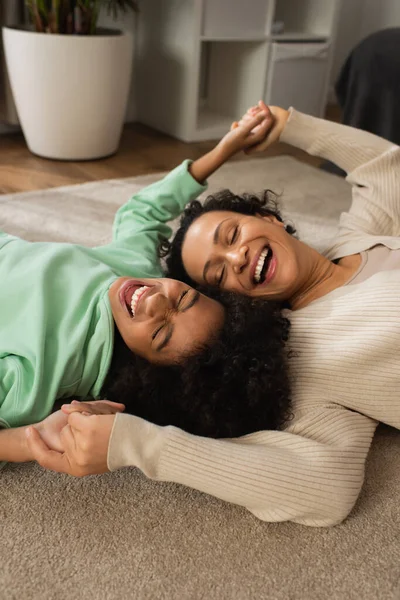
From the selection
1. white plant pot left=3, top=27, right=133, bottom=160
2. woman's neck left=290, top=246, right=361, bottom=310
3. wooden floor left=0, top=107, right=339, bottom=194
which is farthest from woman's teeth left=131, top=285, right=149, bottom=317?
white plant pot left=3, top=27, right=133, bottom=160

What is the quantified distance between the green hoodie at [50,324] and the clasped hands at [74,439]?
0.07 m

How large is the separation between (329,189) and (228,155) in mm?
846

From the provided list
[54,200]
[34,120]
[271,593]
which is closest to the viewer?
[271,593]

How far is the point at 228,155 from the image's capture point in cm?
137

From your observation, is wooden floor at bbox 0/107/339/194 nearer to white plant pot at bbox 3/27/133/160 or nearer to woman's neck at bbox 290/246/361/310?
white plant pot at bbox 3/27/133/160

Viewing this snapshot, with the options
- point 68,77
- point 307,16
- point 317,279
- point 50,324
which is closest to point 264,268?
point 317,279

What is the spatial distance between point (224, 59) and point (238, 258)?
2.31m

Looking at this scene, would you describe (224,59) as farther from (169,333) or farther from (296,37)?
(169,333)

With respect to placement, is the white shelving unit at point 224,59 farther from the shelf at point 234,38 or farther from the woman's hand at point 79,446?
the woman's hand at point 79,446

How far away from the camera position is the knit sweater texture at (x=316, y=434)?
77cm

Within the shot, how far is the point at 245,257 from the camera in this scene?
1.01 m

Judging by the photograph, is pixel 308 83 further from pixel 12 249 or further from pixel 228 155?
pixel 12 249

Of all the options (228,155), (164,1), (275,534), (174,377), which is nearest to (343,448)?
(275,534)

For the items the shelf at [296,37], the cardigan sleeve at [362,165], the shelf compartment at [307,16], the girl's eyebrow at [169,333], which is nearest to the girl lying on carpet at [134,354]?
the girl's eyebrow at [169,333]
